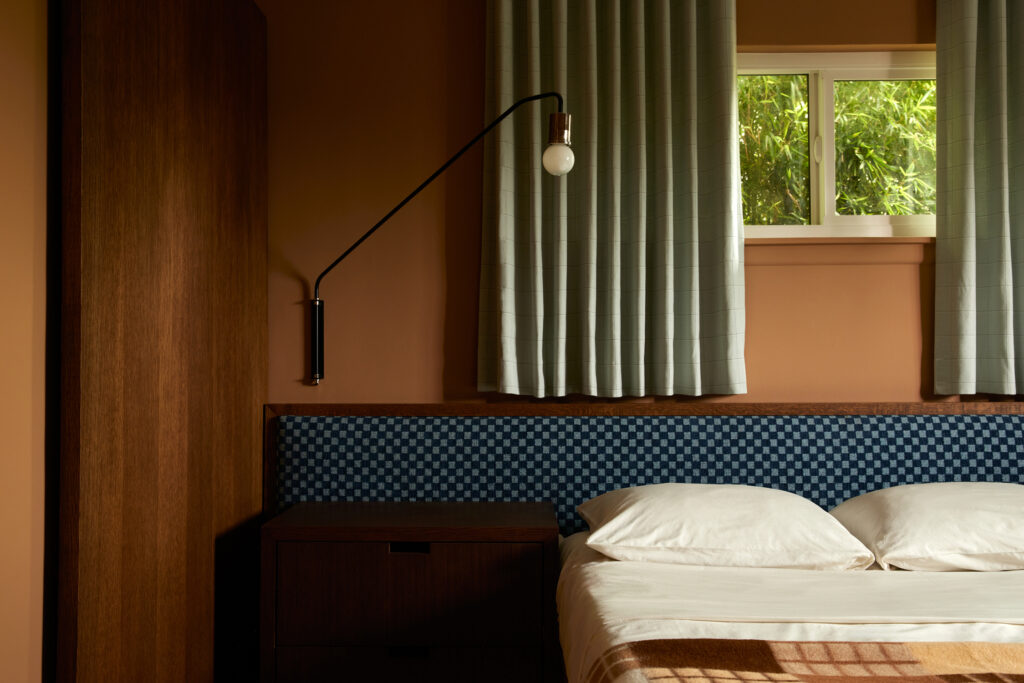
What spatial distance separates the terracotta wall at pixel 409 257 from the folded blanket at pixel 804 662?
1.22 m

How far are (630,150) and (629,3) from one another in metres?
0.47

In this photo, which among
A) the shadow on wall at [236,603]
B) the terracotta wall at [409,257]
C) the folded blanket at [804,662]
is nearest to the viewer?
the folded blanket at [804,662]

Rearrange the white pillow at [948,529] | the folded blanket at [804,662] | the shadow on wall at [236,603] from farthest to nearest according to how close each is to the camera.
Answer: the shadow on wall at [236,603]
the white pillow at [948,529]
the folded blanket at [804,662]

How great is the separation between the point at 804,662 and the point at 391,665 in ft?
3.80

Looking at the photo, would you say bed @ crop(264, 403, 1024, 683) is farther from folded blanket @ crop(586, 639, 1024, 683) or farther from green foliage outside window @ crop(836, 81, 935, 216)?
folded blanket @ crop(586, 639, 1024, 683)

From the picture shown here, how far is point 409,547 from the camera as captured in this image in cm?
213

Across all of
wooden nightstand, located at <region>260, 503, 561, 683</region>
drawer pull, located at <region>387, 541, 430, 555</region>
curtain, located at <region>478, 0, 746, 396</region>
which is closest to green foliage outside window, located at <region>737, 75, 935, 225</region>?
curtain, located at <region>478, 0, 746, 396</region>

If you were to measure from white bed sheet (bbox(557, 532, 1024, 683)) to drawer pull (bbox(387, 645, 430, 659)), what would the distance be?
16.5 inches

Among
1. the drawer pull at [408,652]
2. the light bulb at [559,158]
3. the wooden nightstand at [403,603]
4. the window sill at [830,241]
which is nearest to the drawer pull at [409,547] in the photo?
the wooden nightstand at [403,603]

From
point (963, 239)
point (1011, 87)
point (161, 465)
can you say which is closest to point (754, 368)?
point (963, 239)

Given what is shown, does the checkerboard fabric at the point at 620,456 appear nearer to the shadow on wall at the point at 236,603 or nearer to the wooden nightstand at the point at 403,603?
the shadow on wall at the point at 236,603

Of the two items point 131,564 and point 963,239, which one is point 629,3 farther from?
point 131,564

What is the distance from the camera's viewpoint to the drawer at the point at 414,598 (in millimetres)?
2064

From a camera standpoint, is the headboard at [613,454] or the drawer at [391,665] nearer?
the drawer at [391,665]
